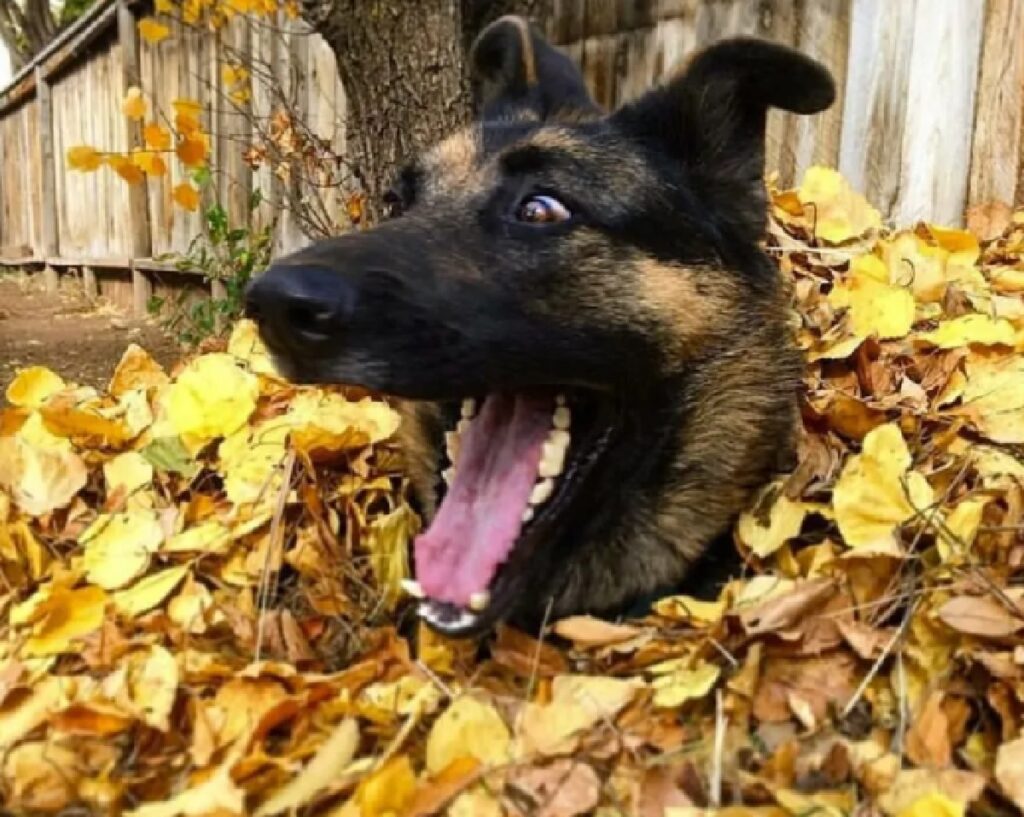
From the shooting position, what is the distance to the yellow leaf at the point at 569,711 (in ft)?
6.13

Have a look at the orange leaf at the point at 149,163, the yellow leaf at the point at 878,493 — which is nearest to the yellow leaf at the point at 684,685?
the yellow leaf at the point at 878,493

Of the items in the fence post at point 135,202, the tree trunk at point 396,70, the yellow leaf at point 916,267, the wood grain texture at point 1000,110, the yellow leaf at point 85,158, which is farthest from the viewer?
the fence post at point 135,202

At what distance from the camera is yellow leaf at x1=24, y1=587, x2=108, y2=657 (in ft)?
7.29

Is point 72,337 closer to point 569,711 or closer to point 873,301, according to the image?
point 873,301

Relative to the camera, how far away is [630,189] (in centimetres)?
262

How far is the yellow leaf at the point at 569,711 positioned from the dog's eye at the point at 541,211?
3.59 feet

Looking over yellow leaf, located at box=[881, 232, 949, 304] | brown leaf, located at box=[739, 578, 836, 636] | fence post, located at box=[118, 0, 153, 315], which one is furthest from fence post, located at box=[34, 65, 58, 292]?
brown leaf, located at box=[739, 578, 836, 636]

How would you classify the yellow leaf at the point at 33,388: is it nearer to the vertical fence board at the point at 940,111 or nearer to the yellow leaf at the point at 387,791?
the yellow leaf at the point at 387,791

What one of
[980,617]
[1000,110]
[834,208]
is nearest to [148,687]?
[980,617]

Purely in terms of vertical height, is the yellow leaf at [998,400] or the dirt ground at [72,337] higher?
the yellow leaf at [998,400]

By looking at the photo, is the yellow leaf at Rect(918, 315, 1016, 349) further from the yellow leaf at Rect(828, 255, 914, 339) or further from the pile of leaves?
the yellow leaf at Rect(828, 255, 914, 339)

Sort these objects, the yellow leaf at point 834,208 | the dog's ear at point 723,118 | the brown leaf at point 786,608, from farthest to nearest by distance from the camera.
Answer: the yellow leaf at point 834,208
the dog's ear at point 723,118
the brown leaf at point 786,608

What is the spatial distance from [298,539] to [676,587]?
0.91 metres

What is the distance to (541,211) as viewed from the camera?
2594 mm
